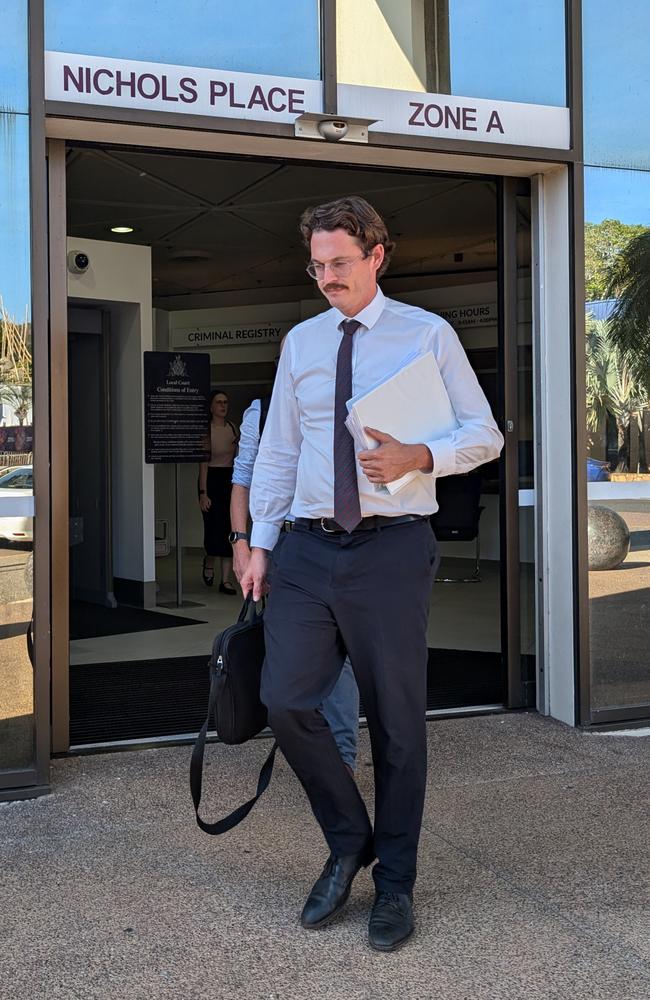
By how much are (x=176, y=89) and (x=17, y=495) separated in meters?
1.75

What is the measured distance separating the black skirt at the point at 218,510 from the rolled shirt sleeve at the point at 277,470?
719cm

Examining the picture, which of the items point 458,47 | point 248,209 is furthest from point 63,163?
point 248,209

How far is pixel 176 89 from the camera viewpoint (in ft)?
14.6

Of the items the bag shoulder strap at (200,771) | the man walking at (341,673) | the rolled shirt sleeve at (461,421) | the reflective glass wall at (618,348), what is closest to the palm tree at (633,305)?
the reflective glass wall at (618,348)

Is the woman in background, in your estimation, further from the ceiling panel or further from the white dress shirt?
the white dress shirt

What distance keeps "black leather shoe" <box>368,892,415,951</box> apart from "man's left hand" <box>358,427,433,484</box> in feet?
3.77

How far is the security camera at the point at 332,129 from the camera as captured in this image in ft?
15.3

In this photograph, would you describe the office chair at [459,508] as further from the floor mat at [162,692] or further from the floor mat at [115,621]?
the floor mat at [162,692]

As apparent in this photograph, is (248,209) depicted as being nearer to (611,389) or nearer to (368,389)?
(611,389)

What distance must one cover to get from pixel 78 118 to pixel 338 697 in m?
2.45

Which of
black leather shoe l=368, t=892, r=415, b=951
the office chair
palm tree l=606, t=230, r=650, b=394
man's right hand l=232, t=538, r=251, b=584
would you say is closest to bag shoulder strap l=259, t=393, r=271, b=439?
man's right hand l=232, t=538, r=251, b=584

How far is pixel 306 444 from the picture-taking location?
3.16 meters

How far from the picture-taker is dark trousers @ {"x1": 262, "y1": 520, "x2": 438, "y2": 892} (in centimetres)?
297

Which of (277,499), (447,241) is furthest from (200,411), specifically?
(277,499)
